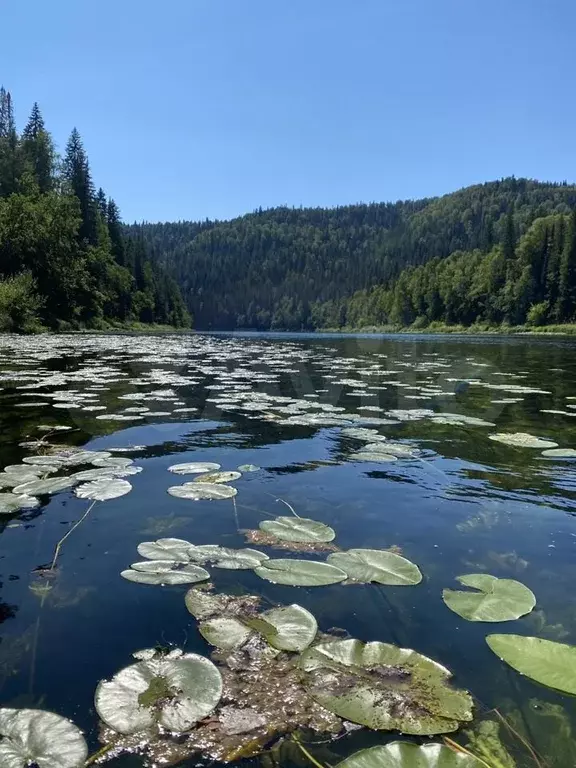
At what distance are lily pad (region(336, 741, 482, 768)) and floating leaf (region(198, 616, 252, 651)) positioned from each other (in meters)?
0.69

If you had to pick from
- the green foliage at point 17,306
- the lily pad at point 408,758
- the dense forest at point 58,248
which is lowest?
the lily pad at point 408,758

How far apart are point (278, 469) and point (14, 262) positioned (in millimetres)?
38071

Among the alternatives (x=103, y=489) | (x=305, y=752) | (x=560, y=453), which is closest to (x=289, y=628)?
(x=305, y=752)

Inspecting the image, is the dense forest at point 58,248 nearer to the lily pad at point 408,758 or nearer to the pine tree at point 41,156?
the pine tree at point 41,156

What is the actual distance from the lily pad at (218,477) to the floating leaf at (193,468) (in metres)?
0.09

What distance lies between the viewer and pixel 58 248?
38.8m

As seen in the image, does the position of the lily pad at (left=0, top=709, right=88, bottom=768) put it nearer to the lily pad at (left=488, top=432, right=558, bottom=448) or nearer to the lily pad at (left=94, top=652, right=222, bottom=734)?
the lily pad at (left=94, top=652, right=222, bottom=734)

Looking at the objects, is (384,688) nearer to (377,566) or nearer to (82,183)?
(377,566)

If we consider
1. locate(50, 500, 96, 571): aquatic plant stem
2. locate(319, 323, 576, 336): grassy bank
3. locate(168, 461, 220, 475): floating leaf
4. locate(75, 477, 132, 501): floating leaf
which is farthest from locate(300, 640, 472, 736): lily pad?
locate(319, 323, 576, 336): grassy bank

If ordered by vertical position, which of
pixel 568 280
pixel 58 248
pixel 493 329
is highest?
pixel 568 280

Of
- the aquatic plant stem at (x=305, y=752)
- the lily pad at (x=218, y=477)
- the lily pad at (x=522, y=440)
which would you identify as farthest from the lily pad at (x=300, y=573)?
the lily pad at (x=522, y=440)

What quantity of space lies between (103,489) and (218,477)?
0.88 metres

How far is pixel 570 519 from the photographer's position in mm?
3270

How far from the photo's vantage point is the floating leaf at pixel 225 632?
6.13ft
